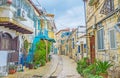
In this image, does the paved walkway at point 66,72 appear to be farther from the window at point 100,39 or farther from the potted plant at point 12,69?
Answer: the window at point 100,39

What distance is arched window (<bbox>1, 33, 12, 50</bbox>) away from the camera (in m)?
16.1

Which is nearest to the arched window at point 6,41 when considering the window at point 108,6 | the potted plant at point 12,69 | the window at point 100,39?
the potted plant at point 12,69

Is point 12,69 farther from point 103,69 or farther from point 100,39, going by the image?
point 103,69

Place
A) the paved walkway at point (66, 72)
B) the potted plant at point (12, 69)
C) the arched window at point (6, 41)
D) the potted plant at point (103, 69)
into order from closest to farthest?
the potted plant at point (103, 69)
the arched window at point (6, 41)
the potted plant at point (12, 69)
the paved walkway at point (66, 72)

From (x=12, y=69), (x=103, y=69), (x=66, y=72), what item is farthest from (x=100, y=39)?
(x=12, y=69)

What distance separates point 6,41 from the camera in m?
17.2

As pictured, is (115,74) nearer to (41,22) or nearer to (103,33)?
(103,33)

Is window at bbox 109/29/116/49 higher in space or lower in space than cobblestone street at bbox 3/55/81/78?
higher

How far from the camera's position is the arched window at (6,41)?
16.1 metres

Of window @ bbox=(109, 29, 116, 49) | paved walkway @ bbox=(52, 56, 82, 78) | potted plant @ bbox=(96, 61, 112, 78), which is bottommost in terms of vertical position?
paved walkway @ bbox=(52, 56, 82, 78)

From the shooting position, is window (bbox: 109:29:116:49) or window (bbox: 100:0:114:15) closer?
window (bbox: 109:29:116:49)

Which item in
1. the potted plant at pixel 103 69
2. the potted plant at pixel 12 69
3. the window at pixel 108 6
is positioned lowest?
the potted plant at pixel 12 69

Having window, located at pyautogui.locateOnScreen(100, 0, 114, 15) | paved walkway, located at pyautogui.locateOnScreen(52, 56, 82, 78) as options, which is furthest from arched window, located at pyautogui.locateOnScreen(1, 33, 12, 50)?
window, located at pyautogui.locateOnScreen(100, 0, 114, 15)

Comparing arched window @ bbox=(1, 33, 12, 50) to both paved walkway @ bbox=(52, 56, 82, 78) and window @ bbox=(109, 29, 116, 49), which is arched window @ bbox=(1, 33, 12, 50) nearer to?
paved walkway @ bbox=(52, 56, 82, 78)
